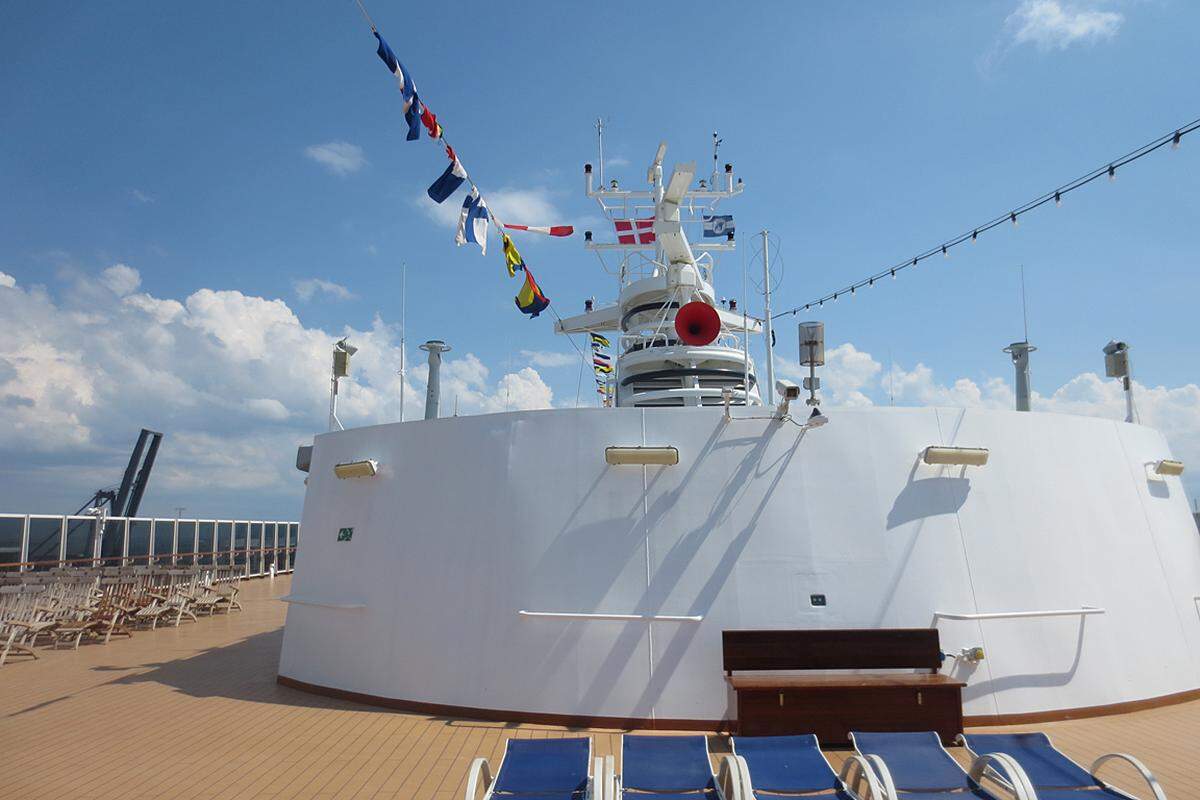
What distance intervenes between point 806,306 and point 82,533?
16.2 metres

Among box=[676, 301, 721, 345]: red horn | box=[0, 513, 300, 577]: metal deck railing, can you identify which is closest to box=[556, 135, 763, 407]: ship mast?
box=[676, 301, 721, 345]: red horn

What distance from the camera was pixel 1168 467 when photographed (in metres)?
7.64

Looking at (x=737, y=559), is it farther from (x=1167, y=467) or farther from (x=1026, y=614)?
(x=1167, y=467)

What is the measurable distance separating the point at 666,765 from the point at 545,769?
70 cm

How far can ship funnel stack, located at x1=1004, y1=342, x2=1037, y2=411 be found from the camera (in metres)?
9.69

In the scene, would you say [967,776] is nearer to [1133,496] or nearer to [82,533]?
[1133,496]

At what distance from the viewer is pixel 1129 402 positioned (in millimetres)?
8750

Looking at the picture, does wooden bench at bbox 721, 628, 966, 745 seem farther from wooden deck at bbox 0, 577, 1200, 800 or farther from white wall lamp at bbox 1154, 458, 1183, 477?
white wall lamp at bbox 1154, 458, 1183, 477

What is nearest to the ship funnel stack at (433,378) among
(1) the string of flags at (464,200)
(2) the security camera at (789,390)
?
(1) the string of flags at (464,200)

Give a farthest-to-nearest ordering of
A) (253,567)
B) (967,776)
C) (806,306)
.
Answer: (253,567)
(806,306)
(967,776)

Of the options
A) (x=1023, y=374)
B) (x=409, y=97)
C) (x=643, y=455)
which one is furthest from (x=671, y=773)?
(x=1023, y=374)

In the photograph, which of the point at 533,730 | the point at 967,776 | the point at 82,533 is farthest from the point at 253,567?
the point at 967,776

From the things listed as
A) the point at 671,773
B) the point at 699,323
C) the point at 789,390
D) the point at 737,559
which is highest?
the point at 699,323

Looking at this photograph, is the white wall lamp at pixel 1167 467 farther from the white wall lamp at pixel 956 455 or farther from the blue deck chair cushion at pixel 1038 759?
the blue deck chair cushion at pixel 1038 759
